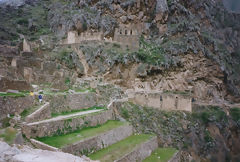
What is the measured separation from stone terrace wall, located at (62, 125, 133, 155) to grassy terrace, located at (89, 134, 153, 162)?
0.33 metres

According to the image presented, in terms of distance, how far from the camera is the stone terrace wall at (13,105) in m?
12.2

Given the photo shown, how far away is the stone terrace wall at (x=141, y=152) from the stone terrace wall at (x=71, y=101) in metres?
5.72

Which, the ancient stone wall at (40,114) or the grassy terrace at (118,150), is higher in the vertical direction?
the ancient stone wall at (40,114)

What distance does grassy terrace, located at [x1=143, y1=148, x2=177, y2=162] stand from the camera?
682 inches

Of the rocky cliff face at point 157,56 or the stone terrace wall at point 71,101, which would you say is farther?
the rocky cliff face at point 157,56

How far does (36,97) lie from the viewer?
15.1 metres

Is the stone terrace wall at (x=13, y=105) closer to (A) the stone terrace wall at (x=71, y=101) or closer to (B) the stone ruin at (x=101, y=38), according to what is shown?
(A) the stone terrace wall at (x=71, y=101)

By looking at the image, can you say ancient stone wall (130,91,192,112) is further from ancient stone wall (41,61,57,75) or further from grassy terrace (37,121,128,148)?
ancient stone wall (41,61,57,75)

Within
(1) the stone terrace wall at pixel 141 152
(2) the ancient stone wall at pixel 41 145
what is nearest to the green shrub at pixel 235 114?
(1) the stone terrace wall at pixel 141 152

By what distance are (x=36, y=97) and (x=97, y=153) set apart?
5.20 metres

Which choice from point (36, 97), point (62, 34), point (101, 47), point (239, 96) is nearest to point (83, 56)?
point (101, 47)

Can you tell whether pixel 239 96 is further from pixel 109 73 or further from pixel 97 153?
pixel 97 153

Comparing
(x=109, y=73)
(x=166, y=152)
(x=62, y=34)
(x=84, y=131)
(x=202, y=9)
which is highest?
(x=202, y=9)

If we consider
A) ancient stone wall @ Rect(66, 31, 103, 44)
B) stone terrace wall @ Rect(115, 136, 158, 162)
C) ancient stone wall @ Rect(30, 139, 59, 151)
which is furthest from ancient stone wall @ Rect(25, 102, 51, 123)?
ancient stone wall @ Rect(66, 31, 103, 44)
